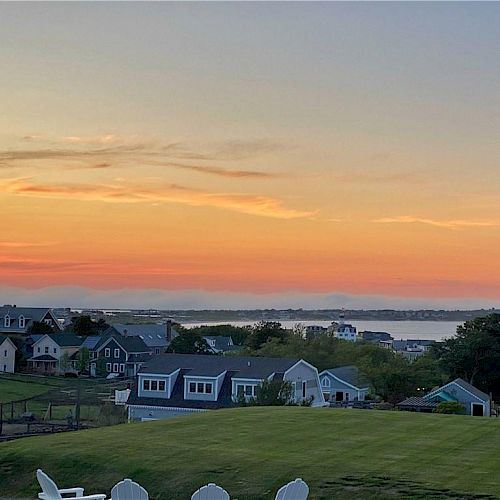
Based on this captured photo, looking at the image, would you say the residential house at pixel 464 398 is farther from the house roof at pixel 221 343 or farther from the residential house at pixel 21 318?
the residential house at pixel 21 318

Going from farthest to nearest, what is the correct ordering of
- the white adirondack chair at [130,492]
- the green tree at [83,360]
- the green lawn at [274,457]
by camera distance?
the green tree at [83,360]
the green lawn at [274,457]
the white adirondack chair at [130,492]

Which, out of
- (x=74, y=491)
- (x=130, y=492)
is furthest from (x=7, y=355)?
(x=130, y=492)

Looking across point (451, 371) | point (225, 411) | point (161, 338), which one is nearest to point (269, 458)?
point (225, 411)

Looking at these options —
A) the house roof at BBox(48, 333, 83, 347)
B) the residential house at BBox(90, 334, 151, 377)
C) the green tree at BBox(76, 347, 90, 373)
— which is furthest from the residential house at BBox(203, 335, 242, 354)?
the green tree at BBox(76, 347, 90, 373)

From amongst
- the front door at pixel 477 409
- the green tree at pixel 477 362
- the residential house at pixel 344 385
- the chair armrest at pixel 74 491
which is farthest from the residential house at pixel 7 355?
the chair armrest at pixel 74 491

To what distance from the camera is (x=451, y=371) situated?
5403 centimetres

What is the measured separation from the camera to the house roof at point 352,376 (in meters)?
52.2

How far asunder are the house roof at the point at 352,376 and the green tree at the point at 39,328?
1521 inches

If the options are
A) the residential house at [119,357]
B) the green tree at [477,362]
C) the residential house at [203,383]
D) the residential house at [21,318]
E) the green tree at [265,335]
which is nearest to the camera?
the residential house at [203,383]

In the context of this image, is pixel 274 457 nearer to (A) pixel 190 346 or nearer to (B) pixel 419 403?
(B) pixel 419 403

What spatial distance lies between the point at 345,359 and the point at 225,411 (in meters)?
35.8

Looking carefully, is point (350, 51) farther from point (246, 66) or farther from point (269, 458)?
point (269, 458)

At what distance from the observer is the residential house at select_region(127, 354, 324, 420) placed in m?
40.2

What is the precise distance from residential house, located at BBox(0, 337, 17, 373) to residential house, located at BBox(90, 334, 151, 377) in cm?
696
